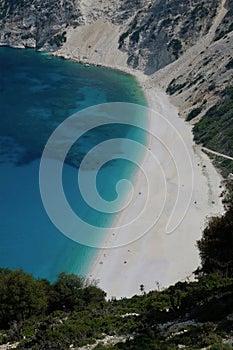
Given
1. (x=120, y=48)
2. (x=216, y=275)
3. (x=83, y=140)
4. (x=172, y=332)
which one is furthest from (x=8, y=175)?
(x=120, y=48)

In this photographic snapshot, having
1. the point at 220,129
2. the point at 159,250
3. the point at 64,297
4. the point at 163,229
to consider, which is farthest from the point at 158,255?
the point at 220,129

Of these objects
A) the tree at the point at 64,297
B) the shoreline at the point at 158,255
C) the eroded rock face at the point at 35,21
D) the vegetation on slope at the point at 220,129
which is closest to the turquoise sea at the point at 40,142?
the shoreline at the point at 158,255

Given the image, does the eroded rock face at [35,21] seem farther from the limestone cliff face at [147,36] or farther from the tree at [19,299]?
the tree at [19,299]

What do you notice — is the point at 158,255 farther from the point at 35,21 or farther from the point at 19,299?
the point at 35,21

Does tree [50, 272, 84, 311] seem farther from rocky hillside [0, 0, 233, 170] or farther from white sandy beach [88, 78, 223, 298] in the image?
rocky hillside [0, 0, 233, 170]

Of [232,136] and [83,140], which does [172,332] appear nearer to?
[232,136]

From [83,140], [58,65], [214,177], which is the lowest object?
[214,177]

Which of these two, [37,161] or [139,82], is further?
[139,82]
